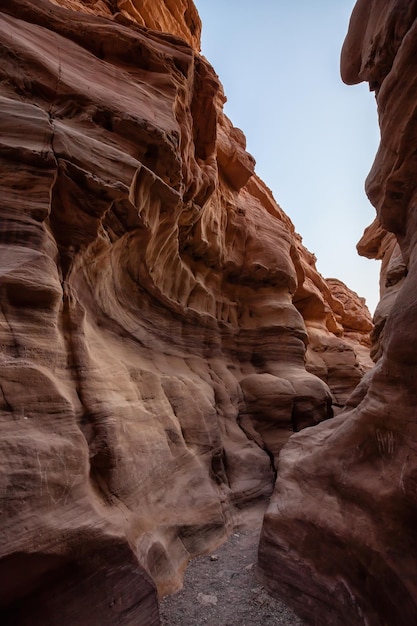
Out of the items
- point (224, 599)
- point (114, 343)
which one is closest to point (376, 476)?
point (224, 599)

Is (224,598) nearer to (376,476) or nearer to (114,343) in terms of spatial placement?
(376,476)

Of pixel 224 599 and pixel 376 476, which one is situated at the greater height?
pixel 376 476

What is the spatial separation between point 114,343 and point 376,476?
16.1 ft

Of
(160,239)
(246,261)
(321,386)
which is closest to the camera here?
(160,239)

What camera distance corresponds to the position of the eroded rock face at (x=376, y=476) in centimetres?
400

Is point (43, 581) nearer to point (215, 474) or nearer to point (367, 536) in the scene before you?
point (367, 536)

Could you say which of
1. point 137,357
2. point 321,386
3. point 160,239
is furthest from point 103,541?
point 321,386

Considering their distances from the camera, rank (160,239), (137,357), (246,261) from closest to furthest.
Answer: (137,357) < (160,239) < (246,261)

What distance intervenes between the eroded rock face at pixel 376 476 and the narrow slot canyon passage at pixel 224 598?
260 millimetres

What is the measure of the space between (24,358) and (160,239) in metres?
4.95

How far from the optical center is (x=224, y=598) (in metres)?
4.96

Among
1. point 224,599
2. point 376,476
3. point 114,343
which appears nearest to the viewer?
point 376,476

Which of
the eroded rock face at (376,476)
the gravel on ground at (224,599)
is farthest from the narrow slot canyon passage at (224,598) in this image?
the eroded rock face at (376,476)

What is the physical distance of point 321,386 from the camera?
11555 millimetres
